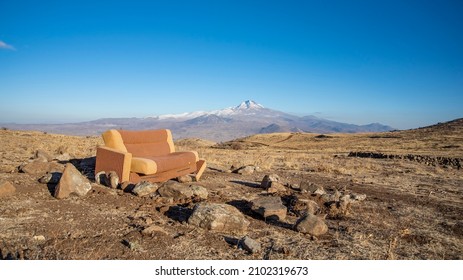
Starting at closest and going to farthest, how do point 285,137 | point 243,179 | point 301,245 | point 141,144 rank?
point 301,245, point 141,144, point 243,179, point 285,137

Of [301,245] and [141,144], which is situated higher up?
Result: [141,144]

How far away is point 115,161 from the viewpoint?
764cm

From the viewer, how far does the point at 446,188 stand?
10266 millimetres

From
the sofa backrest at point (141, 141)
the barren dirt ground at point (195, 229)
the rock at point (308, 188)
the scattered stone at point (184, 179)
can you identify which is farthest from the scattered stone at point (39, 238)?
the rock at point (308, 188)

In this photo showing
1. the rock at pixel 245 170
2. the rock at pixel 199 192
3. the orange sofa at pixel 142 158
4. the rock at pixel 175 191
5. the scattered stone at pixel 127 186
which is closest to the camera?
the rock at pixel 175 191

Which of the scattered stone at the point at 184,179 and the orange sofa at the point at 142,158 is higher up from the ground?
the orange sofa at the point at 142,158

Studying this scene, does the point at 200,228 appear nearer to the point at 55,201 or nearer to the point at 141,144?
the point at 55,201

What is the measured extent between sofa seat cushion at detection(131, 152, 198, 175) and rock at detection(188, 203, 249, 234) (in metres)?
2.73

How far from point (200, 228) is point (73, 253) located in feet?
6.10

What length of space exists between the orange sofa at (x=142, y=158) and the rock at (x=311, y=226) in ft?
13.0

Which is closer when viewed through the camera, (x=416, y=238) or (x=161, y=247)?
(x=161, y=247)

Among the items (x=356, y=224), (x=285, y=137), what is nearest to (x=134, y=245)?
(x=356, y=224)

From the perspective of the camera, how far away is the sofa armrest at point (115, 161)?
295 inches

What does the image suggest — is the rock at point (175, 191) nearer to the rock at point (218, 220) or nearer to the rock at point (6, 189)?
the rock at point (218, 220)
